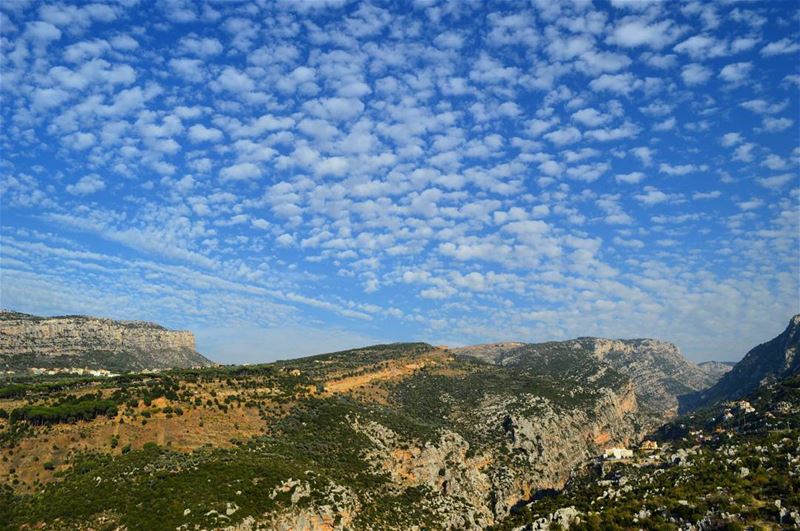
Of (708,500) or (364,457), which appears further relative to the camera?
(364,457)

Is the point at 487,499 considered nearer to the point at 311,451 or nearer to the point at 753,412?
the point at 311,451

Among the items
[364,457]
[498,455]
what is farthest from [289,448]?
[498,455]

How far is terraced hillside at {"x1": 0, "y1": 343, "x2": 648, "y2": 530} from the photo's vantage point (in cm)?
5916

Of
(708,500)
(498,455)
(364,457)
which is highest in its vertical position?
(708,500)

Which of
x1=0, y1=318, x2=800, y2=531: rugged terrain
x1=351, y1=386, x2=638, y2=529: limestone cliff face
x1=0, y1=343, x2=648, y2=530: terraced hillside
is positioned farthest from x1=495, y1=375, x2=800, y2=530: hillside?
x1=351, y1=386, x2=638, y2=529: limestone cliff face

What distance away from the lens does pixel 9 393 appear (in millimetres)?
88938

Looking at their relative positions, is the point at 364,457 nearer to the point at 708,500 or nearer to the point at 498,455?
the point at 498,455

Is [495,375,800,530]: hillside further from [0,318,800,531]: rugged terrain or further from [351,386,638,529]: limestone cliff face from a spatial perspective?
[351,386,638,529]: limestone cliff face

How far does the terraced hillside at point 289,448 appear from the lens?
59.2 m

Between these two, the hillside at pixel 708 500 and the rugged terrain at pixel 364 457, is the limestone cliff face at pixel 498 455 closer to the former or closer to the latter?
the rugged terrain at pixel 364 457

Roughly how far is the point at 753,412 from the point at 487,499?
72.3 m

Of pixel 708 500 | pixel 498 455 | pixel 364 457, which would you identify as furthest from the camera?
pixel 498 455

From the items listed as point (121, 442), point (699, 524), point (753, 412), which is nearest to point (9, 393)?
point (121, 442)

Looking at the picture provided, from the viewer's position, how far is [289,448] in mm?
80812
